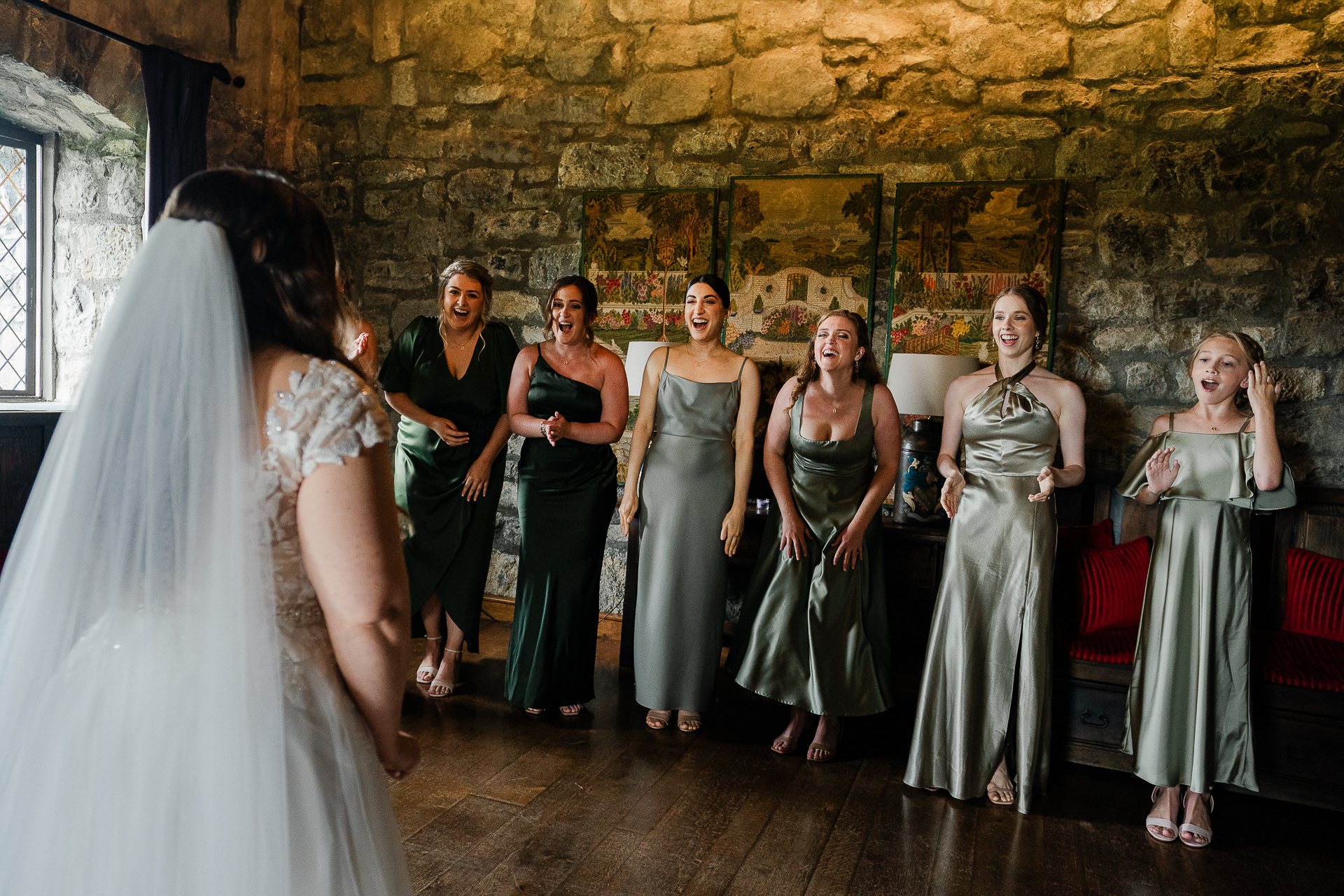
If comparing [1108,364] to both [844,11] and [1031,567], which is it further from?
[844,11]

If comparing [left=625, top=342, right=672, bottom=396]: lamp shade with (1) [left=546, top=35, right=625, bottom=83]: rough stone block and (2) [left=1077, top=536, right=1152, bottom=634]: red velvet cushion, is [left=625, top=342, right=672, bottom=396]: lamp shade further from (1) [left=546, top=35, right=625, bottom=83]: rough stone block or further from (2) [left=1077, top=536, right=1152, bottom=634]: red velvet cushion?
(2) [left=1077, top=536, right=1152, bottom=634]: red velvet cushion

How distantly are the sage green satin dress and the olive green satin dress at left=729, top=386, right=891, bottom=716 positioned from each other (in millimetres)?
843

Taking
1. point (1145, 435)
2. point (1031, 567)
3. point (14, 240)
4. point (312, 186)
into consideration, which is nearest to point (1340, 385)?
point (1145, 435)

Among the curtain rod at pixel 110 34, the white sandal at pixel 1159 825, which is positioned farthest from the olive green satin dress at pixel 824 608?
the curtain rod at pixel 110 34

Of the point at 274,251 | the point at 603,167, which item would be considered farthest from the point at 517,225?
the point at 274,251

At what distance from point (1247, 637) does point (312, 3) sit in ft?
18.0

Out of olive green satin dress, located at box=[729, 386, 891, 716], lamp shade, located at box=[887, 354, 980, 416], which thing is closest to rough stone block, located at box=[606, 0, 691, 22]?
lamp shade, located at box=[887, 354, 980, 416]

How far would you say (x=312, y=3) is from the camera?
16.5ft

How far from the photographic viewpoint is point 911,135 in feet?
13.6

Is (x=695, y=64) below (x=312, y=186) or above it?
above

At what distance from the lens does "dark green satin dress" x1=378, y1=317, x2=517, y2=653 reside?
3.57 metres

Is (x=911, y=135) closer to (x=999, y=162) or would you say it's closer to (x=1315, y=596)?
(x=999, y=162)

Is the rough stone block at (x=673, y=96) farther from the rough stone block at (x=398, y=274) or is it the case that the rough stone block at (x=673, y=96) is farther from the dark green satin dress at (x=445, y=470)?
the dark green satin dress at (x=445, y=470)

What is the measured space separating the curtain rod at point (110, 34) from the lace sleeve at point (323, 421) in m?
3.65
